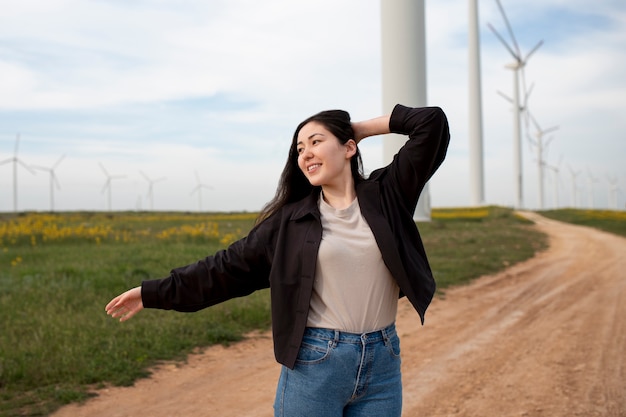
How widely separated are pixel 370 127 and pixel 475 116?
162 ft

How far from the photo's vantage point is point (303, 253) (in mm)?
2445

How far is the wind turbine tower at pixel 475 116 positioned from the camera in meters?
46.3

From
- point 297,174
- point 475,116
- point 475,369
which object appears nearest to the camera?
point 297,174

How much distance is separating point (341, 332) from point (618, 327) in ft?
23.8

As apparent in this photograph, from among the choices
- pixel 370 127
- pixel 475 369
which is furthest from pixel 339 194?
pixel 475 369

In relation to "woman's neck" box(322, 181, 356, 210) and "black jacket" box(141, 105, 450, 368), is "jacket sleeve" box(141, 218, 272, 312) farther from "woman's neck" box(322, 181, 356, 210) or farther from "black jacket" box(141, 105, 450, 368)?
"woman's neck" box(322, 181, 356, 210)

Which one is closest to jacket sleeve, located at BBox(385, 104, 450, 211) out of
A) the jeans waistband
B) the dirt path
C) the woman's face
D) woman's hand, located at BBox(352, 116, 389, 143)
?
woman's hand, located at BBox(352, 116, 389, 143)

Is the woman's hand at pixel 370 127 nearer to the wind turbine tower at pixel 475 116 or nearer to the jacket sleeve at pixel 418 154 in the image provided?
the jacket sleeve at pixel 418 154

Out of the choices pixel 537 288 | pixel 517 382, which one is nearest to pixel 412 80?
pixel 537 288

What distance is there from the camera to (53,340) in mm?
6781

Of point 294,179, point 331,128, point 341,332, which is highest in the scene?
point 331,128

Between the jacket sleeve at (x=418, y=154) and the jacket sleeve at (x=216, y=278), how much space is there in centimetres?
60

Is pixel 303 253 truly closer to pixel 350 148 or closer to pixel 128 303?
pixel 350 148

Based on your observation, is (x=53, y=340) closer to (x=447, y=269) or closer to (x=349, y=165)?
(x=349, y=165)
